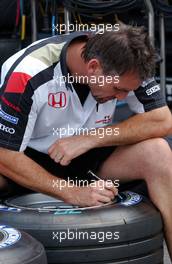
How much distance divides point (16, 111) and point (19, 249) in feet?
1.94

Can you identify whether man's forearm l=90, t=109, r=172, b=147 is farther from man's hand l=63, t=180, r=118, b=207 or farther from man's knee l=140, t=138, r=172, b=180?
man's hand l=63, t=180, r=118, b=207

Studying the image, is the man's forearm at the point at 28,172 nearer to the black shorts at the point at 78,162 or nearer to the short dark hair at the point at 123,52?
the black shorts at the point at 78,162

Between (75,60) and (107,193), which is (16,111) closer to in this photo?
(75,60)

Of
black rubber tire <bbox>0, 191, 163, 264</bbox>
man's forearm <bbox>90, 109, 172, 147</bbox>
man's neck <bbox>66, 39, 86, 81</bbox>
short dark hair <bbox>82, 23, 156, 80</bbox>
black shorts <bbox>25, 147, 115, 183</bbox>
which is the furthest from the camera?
black shorts <bbox>25, 147, 115, 183</bbox>

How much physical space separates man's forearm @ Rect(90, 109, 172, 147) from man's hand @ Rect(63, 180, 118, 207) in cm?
21

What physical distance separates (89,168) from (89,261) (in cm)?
54

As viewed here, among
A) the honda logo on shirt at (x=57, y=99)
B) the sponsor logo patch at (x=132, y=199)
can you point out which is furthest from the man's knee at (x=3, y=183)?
the sponsor logo patch at (x=132, y=199)

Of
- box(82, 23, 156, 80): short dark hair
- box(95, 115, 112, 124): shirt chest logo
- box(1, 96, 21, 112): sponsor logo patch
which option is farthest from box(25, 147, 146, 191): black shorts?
box(82, 23, 156, 80): short dark hair

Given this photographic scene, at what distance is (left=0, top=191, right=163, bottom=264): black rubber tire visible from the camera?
2252mm

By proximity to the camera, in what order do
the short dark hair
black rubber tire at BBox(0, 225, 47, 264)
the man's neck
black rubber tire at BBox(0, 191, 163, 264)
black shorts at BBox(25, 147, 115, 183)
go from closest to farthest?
1. black rubber tire at BBox(0, 225, 47, 264)
2. black rubber tire at BBox(0, 191, 163, 264)
3. the short dark hair
4. the man's neck
5. black shorts at BBox(25, 147, 115, 183)

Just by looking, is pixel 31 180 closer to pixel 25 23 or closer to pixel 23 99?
pixel 23 99

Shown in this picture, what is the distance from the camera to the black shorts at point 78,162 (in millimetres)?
2693

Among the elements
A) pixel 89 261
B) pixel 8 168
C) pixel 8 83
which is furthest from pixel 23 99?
pixel 89 261

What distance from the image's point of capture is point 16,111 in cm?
241
